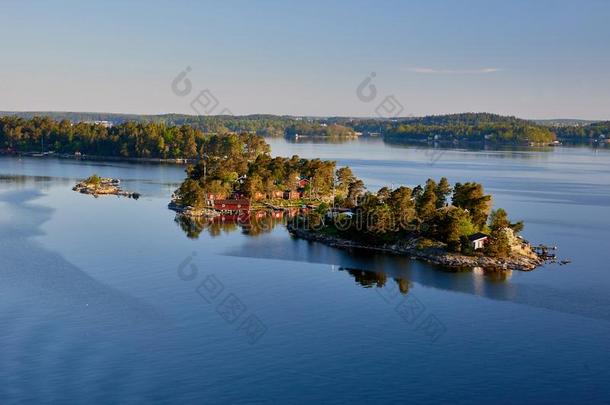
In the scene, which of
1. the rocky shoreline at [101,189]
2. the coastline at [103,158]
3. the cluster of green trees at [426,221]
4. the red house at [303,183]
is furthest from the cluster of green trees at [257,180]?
the coastline at [103,158]

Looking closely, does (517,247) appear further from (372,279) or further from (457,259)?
(372,279)

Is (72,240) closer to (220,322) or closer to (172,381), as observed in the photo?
(220,322)

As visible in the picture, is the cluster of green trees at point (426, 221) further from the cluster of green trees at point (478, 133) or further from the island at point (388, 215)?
the cluster of green trees at point (478, 133)

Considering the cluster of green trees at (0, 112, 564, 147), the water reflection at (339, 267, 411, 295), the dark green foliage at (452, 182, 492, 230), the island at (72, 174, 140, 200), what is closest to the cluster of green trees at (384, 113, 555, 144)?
the cluster of green trees at (0, 112, 564, 147)

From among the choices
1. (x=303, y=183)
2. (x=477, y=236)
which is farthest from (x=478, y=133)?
(x=477, y=236)

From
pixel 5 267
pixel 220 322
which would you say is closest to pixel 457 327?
pixel 220 322

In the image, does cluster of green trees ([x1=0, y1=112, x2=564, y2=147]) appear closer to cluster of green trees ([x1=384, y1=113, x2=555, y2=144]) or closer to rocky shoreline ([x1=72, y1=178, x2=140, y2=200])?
cluster of green trees ([x1=384, y1=113, x2=555, y2=144])
